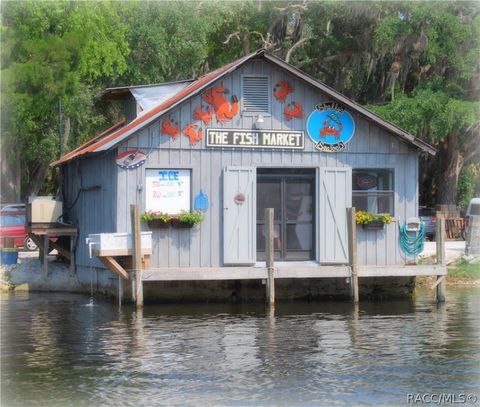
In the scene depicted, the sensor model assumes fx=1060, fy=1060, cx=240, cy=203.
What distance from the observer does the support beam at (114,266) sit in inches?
926

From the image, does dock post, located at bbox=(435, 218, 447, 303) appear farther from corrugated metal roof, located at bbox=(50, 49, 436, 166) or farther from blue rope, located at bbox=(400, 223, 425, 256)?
corrugated metal roof, located at bbox=(50, 49, 436, 166)

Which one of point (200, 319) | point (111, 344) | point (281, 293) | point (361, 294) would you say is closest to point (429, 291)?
point (361, 294)

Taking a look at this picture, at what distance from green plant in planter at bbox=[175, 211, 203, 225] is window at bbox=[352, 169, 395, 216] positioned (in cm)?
413

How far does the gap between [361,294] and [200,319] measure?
5618 mm

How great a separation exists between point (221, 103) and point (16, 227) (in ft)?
52.2

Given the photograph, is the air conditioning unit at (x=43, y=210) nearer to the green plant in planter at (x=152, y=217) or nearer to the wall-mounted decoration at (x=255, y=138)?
the green plant in planter at (x=152, y=217)

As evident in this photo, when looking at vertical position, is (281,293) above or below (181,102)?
below

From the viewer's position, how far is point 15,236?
38625mm

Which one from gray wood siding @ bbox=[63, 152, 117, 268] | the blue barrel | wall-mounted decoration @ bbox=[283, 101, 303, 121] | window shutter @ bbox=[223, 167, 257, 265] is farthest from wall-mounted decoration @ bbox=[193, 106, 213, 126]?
the blue barrel

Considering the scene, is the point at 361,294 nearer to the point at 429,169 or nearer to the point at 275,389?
the point at 275,389

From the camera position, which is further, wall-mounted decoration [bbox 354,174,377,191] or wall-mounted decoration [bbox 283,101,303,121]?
wall-mounted decoration [bbox 354,174,377,191]

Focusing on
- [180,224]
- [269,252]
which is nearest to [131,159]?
[180,224]

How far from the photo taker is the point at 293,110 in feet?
84.0

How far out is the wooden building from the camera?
80.8 ft
